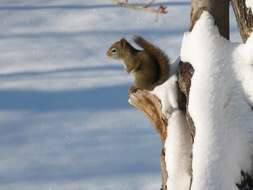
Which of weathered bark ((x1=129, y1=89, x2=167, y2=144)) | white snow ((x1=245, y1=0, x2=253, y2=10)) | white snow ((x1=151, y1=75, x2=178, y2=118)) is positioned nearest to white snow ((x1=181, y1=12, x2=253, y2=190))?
white snow ((x1=245, y1=0, x2=253, y2=10))

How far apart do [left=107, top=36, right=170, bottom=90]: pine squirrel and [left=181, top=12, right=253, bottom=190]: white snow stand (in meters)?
0.44

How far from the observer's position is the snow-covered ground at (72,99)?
14.9 feet

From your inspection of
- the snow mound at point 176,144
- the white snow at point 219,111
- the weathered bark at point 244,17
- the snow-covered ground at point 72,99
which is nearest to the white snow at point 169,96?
the snow mound at point 176,144

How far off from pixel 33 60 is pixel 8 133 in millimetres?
1469

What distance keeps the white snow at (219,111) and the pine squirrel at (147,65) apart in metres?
0.44

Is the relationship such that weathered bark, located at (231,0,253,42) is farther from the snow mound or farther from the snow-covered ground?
the snow-covered ground

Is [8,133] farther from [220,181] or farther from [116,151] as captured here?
[220,181]

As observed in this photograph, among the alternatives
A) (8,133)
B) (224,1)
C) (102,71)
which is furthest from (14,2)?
(224,1)

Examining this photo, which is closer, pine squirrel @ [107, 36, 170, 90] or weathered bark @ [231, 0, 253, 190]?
weathered bark @ [231, 0, 253, 190]

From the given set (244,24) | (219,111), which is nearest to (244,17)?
(244,24)

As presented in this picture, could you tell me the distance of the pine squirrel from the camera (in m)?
3.09

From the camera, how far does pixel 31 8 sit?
26.1 ft

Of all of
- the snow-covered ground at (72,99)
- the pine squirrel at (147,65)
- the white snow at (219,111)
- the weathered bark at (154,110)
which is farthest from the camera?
the snow-covered ground at (72,99)

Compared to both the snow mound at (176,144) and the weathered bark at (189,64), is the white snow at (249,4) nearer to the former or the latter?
the weathered bark at (189,64)
